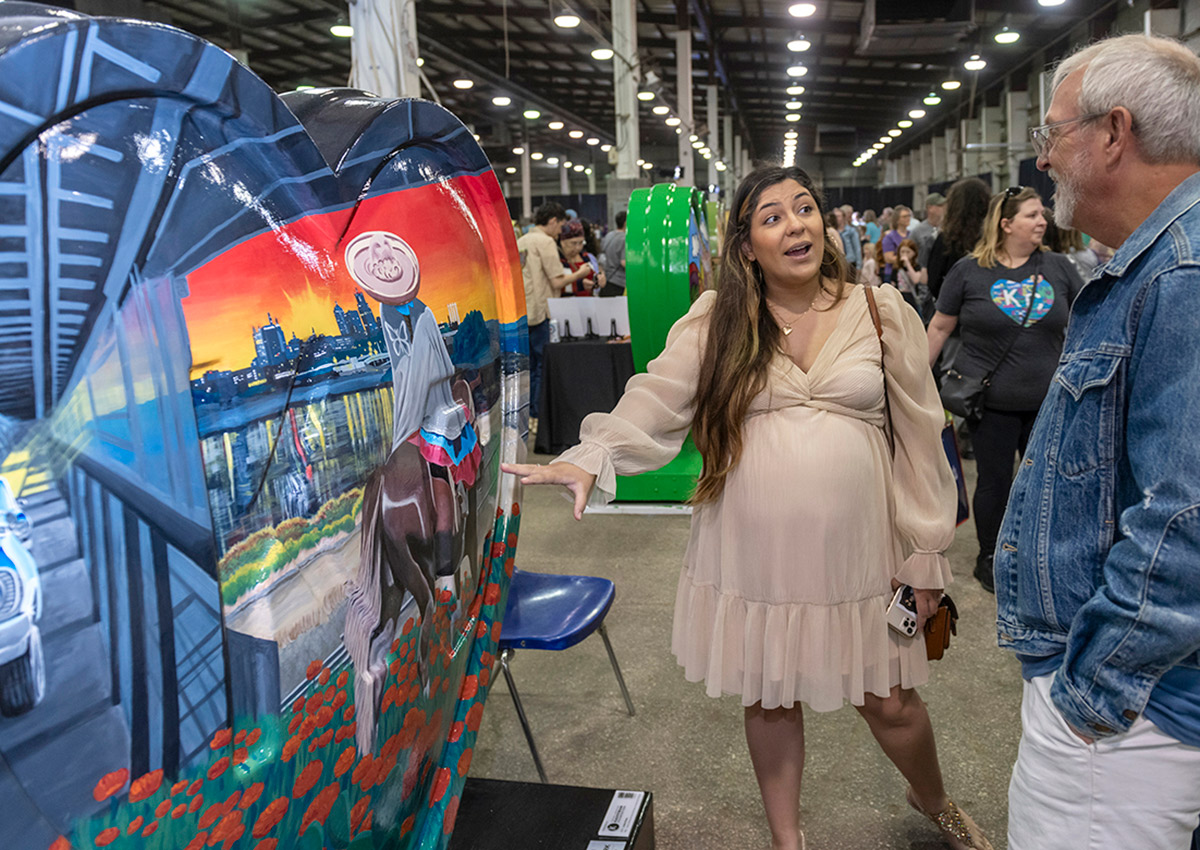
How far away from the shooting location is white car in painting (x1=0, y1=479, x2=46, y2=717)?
0.58 meters

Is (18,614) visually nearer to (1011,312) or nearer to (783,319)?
(783,319)

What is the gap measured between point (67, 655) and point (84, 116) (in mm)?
371

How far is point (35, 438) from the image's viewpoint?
60cm

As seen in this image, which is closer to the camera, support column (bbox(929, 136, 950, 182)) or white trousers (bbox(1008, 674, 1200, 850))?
white trousers (bbox(1008, 674, 1200, 850))

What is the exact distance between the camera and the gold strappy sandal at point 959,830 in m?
1.96

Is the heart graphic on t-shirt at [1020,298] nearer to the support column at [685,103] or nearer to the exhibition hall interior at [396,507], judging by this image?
the exhibition hall interior at [396,507]

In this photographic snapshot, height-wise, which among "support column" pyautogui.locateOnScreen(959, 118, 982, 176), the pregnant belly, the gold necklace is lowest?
the pregnant belly

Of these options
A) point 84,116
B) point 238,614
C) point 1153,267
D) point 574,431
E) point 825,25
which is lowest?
point 574,431

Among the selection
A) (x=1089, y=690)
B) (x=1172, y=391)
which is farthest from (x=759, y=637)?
(x=1172, y=391)

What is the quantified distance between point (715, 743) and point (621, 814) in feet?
3.08

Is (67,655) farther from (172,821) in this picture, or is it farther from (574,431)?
(574,431)

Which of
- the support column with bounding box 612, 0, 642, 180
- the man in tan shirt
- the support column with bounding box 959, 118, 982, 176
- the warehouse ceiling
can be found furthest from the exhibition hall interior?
the support column with bounding box 959, 118, 982, 176

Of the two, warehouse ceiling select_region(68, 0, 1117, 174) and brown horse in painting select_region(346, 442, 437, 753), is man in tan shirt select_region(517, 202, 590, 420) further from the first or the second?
brown horse in painting select_region(346, 442, 437, 753)

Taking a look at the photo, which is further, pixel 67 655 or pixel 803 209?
pixel 803 209
